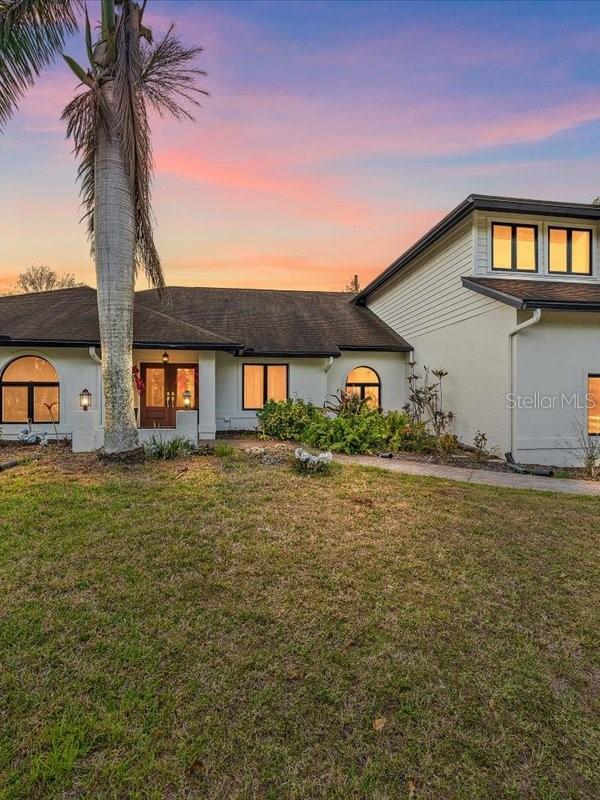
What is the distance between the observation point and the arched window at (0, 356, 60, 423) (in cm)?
1057

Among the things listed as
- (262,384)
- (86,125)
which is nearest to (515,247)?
(262,384)

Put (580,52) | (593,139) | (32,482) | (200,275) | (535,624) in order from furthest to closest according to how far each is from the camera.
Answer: (200,275) → (593,139) → (580,52) → (32,482) → (535,624)

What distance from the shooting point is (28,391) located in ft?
35.0

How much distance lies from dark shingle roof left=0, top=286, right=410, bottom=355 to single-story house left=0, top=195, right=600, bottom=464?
0.07m

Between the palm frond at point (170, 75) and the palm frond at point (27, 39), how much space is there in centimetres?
129

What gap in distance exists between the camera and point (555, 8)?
8.74 m

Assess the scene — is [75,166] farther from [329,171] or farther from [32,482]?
[329,171]

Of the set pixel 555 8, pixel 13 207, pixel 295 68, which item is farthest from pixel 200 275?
pixel 555 8

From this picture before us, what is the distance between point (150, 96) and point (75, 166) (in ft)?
5.98

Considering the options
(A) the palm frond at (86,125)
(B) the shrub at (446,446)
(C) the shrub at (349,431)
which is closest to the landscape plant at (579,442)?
(B) the shrub at (446,446)

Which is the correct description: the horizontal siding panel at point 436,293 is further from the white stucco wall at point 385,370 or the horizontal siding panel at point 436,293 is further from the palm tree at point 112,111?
the palm tree at point 112,111

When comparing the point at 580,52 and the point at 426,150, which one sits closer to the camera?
the point at 580,52

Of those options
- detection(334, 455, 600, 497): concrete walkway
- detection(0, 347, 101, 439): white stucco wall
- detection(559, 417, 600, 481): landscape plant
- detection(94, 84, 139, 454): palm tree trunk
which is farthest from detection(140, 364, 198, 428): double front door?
detection(559, 417, 600, 481): landscape plant

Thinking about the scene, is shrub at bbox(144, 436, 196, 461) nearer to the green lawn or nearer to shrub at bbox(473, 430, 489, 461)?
the green lawn
